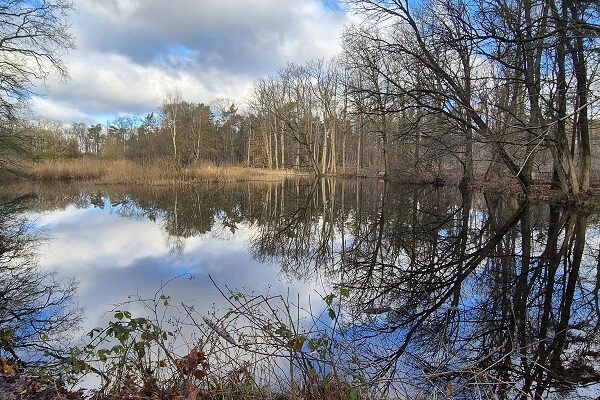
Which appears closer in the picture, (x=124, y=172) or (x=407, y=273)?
(x=407, y=273)

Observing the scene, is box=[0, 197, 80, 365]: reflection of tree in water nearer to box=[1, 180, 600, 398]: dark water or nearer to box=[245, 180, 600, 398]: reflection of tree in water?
box=[1, 180, 600, 398]: dark water

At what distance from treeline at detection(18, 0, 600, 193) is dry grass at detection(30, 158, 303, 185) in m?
3.23

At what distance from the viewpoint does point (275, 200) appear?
819 inches

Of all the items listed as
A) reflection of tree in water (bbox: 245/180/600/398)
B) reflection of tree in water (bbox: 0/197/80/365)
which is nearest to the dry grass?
reflection of tree in water (bbox: 245/180/600/398)

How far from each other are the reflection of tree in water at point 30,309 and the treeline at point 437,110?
641 cm

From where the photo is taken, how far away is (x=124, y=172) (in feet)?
93.5

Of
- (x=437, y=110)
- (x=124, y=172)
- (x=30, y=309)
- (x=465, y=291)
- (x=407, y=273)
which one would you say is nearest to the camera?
Answer: (x=30, y=309)

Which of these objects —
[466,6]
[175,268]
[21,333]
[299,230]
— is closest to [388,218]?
[299,230]

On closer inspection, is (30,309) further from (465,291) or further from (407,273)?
(465,291)

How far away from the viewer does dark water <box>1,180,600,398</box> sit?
3.75m

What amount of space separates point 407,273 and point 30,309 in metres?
6.02

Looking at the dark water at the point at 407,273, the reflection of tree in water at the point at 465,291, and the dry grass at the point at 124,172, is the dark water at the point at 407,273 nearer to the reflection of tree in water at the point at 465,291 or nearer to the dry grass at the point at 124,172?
the reflection of tree in water at the point at 465,291

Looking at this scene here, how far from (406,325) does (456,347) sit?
71 centimetres

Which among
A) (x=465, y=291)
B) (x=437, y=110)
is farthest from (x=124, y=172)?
(x=465, y=291)
